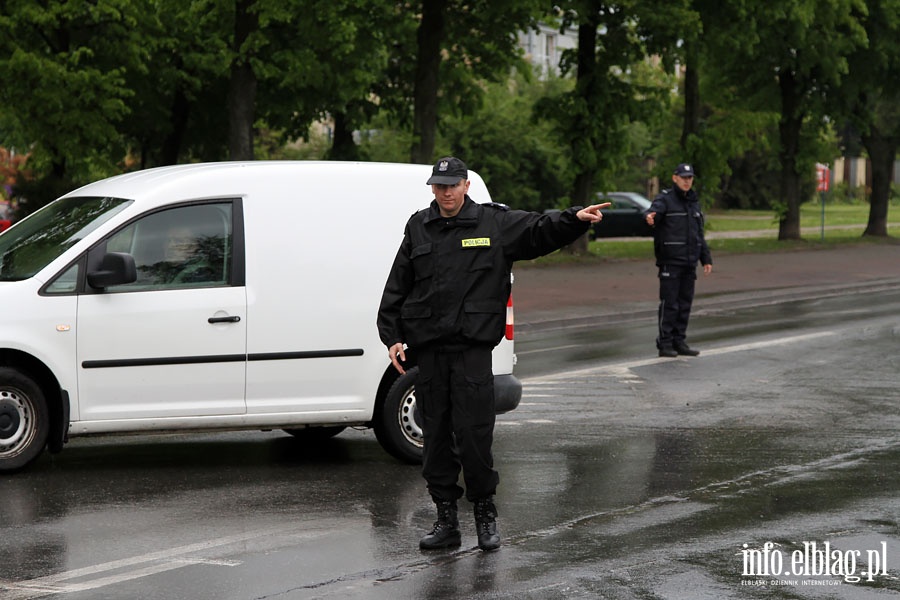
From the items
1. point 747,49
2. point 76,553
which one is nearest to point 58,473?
point 76,553

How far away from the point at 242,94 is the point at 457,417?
17979mm

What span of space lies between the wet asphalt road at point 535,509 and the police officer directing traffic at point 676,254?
2.33 m

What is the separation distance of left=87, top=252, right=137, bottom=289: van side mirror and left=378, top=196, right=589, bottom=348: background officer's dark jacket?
2132 millimetres

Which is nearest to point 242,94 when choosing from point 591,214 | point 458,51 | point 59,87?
point 59,87

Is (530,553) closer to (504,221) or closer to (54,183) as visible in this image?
(504,221)

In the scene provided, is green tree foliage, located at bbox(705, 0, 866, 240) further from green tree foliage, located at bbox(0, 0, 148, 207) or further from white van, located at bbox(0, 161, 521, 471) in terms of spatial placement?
white van, located at bbox(0, 161, 521, 471)

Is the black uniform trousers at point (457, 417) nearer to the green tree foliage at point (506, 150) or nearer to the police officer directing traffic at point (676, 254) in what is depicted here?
the police officer directing traffic at point (676, 254)

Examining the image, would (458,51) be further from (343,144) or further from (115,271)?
(115,271)

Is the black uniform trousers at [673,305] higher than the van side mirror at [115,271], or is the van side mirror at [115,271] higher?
the van side mirror at [115,271]

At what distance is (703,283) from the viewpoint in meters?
24.9

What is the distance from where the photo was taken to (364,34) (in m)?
28.5

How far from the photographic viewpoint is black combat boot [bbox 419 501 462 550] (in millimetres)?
6750

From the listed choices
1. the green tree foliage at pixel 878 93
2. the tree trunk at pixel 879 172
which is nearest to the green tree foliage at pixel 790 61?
the green tree foliage at pixel 878 93

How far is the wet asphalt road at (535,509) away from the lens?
20.2 ft
